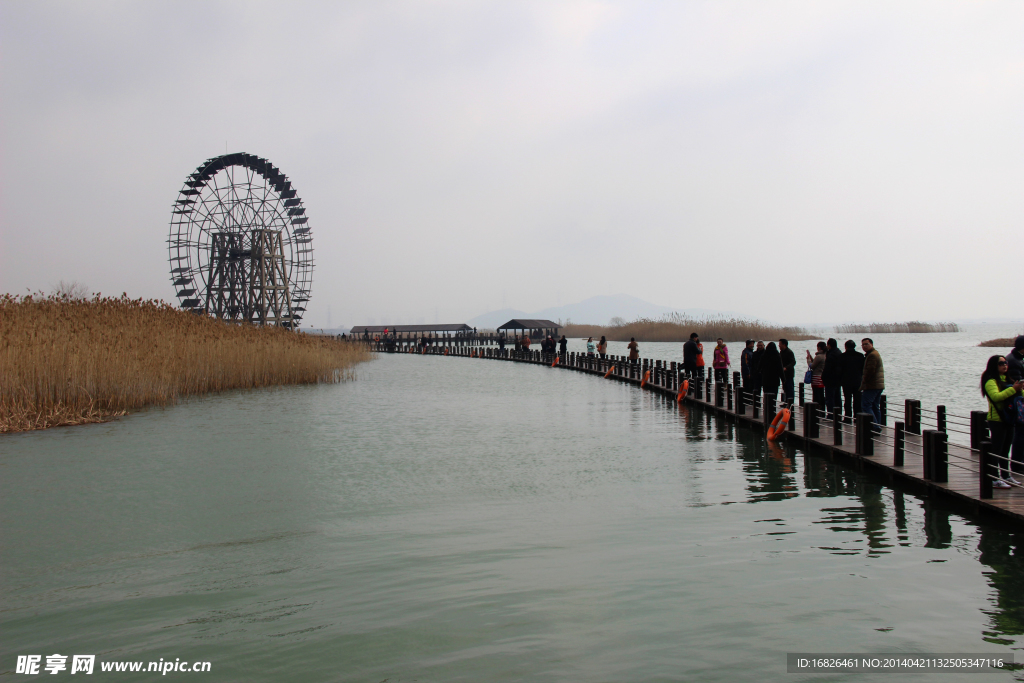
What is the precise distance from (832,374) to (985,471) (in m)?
6.03

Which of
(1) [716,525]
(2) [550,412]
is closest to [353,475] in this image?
(1) [716,525]

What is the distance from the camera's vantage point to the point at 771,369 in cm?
1694

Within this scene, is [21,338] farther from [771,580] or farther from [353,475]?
[771,580]

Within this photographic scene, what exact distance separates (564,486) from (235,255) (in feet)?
168

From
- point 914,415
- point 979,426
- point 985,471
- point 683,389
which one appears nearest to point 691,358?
point 683,389

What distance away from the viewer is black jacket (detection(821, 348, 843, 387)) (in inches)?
Answer: 587

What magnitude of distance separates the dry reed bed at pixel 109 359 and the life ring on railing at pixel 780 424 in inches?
579

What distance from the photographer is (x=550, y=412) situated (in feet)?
72.6

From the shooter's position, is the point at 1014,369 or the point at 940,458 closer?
the point at 1014,369

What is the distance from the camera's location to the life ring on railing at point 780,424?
15.6 meters

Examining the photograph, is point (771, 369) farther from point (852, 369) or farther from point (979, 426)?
point (979, 426)

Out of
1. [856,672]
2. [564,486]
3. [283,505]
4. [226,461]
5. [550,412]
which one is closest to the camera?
[856,672]

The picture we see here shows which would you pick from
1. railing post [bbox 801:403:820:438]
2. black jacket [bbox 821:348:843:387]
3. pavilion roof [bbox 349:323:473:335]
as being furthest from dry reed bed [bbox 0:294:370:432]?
pavilion roof [bbox 349:323:473:335]

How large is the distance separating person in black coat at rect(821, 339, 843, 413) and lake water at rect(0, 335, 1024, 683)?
5.97ft
